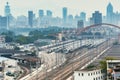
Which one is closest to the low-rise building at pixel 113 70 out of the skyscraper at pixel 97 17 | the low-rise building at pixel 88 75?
the low-rise building at pixel 88 75

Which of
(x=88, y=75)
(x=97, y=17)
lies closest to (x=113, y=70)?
(x=88, y=75)

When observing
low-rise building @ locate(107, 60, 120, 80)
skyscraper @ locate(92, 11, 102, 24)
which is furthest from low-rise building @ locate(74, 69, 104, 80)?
skyscraper @ locate(92, 11, 102, 24)

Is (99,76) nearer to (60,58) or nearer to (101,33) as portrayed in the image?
(60,58)

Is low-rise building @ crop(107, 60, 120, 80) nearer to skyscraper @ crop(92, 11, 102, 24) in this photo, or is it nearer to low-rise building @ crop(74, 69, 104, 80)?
low-rise building @ crop(74, 69, 104, 80)

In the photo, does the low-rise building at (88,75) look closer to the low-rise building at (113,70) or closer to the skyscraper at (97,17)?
the low-rise building at (113,70)

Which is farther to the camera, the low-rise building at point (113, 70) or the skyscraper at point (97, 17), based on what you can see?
the skyscraper at point (97, 17)

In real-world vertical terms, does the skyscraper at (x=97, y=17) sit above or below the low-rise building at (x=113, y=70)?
above

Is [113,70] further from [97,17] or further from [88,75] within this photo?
[97,17]

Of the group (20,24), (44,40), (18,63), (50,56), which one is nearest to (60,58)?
(50,56)

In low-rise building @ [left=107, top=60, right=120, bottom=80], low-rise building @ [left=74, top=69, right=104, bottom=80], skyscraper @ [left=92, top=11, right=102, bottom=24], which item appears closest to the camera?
low-rise building @ [left=107, top=60, right=120, bottom=80]

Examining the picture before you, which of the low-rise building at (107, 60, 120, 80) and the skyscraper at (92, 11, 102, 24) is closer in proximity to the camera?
the low-rise building at (107, 60, 120, 80)

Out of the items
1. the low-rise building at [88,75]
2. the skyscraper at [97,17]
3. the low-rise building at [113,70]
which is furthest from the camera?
the skyscraper at [97,17]
